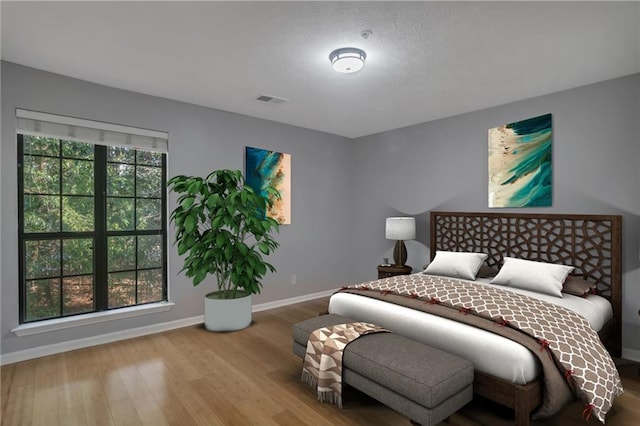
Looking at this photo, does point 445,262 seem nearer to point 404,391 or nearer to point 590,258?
point 590,258

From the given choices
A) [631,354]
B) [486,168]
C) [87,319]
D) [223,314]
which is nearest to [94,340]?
[87,319]

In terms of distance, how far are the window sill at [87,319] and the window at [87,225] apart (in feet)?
0.37

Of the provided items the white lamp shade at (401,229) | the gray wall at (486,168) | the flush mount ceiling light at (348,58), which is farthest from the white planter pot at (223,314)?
the flush mount ceiling light at (348,58)

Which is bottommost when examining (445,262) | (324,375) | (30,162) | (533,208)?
(324,375)

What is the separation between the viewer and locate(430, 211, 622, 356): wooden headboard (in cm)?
306

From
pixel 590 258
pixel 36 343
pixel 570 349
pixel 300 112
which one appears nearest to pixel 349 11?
pixel 300 112

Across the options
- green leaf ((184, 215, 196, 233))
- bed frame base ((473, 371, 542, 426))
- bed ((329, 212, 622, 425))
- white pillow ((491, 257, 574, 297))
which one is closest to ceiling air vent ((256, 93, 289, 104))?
green leaf ((184, 215, 196, 233))

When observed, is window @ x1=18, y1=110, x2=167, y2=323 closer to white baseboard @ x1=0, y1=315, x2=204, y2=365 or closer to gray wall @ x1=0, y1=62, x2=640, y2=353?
gray wall @ x1=0, y1=62, x2=640, y2=353

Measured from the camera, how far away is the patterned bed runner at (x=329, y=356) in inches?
90.4

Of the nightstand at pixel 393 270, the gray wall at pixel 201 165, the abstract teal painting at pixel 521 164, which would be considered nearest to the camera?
the gray wall at pixel 201 165

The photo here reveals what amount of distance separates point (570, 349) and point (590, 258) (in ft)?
5.26

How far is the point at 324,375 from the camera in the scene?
7.64ft

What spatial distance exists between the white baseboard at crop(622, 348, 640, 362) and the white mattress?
371mm

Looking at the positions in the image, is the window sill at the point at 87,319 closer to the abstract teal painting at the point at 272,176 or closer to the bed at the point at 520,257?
the abstract teal painting at the point at 272,176
